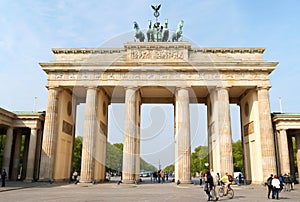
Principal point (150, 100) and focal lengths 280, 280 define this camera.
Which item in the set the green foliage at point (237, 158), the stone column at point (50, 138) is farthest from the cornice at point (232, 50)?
the green foliage at point (237, 158)

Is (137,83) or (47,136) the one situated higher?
(137,83)

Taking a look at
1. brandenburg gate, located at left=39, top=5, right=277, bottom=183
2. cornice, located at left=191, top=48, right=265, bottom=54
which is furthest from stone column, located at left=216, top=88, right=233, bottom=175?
cornice, located at left=191, top=48, right=265, bottom=54

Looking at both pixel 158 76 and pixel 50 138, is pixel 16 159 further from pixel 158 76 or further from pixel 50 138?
pixel 158 76

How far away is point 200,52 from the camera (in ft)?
124

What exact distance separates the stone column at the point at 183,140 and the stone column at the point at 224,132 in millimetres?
3973

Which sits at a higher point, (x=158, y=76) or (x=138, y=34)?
(x=138, y=34)

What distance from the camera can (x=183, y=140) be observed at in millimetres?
34438

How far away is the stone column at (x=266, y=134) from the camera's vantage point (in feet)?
110

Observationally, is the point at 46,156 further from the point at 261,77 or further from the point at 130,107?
the point at 261,77

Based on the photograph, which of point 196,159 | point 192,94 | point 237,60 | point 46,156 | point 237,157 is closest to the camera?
point 46,156

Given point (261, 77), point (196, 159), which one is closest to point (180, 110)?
point (261, 77)

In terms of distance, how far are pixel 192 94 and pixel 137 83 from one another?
9.56 meters

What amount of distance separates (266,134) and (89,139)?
71.3 ft

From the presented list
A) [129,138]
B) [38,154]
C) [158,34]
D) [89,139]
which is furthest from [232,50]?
[38,154]
